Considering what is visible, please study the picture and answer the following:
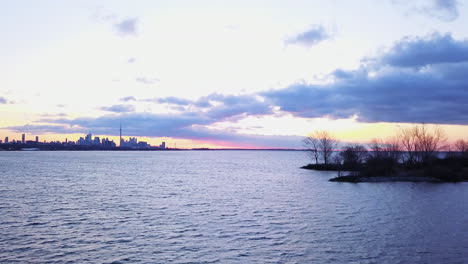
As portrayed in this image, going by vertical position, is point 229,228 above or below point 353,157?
below

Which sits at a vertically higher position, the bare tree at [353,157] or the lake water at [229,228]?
the bare tree at [353,157]

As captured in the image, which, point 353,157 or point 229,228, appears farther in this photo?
point 353,157

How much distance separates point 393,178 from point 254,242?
193ft

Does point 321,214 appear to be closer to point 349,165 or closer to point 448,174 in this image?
point 448,174

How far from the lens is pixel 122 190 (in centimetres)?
5641

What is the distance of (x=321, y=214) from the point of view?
36812mm

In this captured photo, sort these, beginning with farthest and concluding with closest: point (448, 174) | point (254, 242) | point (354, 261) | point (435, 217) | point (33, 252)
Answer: point (448, 174) < point (435, 217) < point (254, 242) < point (33, 252) < point (354, 261)

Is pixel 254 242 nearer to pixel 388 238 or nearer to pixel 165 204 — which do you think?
pixel 388 238

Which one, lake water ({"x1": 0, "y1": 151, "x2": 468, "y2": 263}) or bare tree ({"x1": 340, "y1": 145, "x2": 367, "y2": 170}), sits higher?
bare tree ({"x1": 340, "y1": 145, "x2": 367, "y2": 170})

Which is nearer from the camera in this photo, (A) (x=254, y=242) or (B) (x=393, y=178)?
(A) (x=254, y=242)

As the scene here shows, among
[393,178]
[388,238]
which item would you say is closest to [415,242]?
[388,238]

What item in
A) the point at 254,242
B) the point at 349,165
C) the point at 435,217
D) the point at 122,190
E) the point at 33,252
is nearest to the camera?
the point at 33,252

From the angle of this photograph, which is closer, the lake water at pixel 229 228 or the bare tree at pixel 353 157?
the lake water at pixel 229 228

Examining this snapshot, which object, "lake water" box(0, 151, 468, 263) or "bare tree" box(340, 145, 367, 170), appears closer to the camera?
"lake water" box(0, 151, 468, 263)
